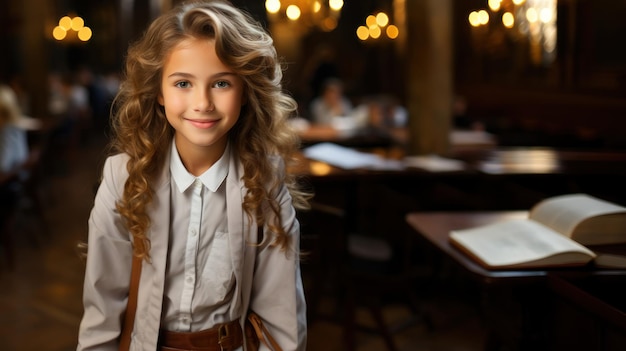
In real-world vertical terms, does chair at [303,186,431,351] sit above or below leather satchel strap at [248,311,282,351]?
below

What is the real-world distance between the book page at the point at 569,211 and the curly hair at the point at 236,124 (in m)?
1.04

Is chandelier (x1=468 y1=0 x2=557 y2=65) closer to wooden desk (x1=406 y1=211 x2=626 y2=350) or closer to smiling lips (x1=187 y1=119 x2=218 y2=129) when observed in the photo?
wooden desk (x1=406 y1=211 x2=626 y2=350)

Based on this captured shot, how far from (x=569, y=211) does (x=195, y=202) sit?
1.32 m

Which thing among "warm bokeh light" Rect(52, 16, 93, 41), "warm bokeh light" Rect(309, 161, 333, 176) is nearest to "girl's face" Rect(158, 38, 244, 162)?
"warm bokeh light" Rect(309, 161, 333, 176)

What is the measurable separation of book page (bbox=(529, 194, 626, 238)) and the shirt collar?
1.21 metres

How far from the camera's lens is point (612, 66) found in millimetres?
7453

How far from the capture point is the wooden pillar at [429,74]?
5844mm

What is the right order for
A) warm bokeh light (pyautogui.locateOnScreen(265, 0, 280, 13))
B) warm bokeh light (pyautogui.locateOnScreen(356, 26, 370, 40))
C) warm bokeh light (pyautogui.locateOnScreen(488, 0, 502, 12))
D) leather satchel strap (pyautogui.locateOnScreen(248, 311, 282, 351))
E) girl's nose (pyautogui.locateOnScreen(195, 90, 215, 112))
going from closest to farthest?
girl's nose (pyautogui.locateOnScreen(195, 90, 215, 112)) < leather satchel strap (pyautogui.locateOnScreen(248, 311, 282, 351)) < warm bokeh light (pyautogui.locateOnScreen(488, 0, 502, 12)) < warm bokeh light (pyautogui.locateOnScreen(265, 0, 280, 13)) < warm bokeh light (pyautogui.locateOnScreen(356, 26, 370, 40))

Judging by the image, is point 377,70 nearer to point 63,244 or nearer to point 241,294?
point 63,244

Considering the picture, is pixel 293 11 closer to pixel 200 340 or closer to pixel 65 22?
pixel 200 340

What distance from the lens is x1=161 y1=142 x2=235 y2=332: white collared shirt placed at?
170 centimetres

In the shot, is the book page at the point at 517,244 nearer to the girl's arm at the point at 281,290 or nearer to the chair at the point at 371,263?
the girl's arm at the point at 281,290

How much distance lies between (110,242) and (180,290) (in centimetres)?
19

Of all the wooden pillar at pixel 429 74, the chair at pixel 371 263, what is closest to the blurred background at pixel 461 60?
the wooden pillar at pixel 429 74
